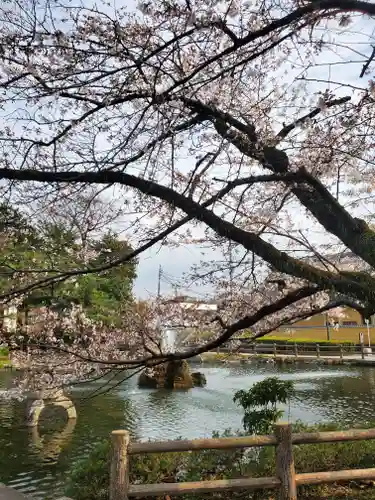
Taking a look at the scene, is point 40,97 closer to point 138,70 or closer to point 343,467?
point 138,70

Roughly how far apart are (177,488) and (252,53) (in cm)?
359

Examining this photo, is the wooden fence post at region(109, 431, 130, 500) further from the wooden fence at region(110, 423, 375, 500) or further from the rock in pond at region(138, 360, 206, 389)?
the rock in pond at region(138, 360, 206, 389)

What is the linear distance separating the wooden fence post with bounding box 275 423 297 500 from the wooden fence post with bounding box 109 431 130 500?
1318mm

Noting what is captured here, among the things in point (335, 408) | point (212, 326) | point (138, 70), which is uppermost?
point (138, 70)

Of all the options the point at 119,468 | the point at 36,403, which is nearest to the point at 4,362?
the point at 36,403

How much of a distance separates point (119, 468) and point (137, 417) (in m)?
8.62

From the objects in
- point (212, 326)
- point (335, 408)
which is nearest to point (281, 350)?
point (335, 408)

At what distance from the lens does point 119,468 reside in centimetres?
416

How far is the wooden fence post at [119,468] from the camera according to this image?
13.6 ft

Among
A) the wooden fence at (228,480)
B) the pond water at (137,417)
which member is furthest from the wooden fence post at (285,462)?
the pond water at (137,417)

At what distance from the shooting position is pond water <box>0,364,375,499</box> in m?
8.10

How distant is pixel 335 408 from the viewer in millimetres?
13391

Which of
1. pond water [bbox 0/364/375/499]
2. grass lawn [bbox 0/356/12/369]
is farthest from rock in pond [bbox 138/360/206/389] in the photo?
grass lawn [bbox 0/356/12/369]

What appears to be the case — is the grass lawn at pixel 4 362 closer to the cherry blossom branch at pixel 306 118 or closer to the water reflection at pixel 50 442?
the water reflection at pixel 50 442
